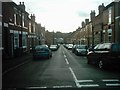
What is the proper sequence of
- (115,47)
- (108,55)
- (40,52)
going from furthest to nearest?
1. (40,52)
2. (115,47)
3. (108,55)

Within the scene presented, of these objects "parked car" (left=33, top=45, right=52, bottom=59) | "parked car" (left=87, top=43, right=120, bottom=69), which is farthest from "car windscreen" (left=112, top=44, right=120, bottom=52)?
"parked car" (left=33, top=45, right=52, bottom=59)

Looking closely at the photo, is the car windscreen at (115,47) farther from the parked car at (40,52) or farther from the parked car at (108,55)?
the parked car at (40,52)

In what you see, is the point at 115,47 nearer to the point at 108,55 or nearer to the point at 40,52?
the point at 108,55

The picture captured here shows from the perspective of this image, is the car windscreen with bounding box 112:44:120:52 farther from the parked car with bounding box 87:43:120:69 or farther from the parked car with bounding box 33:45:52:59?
the parked car with bounding box 33:45:52:59

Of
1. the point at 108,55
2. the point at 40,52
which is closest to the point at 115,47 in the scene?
the point at 108,55

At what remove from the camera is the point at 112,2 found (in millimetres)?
33406

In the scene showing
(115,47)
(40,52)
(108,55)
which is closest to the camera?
(108,55)

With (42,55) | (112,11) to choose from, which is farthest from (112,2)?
(42,55)

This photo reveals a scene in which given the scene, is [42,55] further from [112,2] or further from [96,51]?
[112,2]

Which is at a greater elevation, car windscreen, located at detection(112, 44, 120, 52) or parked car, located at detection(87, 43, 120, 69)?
car windscreen, located at detection(112, 44, 120, 52)

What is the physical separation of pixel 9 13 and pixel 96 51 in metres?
13.5

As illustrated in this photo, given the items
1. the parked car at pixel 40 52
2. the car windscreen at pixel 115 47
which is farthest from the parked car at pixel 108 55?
the parked car at pixel 40 52

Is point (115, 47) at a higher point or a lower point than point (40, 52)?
higher

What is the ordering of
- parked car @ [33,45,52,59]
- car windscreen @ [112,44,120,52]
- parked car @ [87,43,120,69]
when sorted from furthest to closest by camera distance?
1. parked car @ [33,45,52,59]
2. car windscreen @ [112,44,120,52]
3. parked car @ [87,43,120,69]
